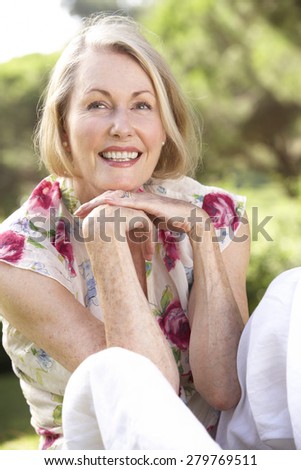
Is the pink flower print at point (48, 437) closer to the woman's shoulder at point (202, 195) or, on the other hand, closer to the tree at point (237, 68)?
the woman's shoulder at point (202, 195)

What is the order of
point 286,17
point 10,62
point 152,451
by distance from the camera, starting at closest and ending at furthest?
1. point 152,451
2. point 286,17
3. point 10,62

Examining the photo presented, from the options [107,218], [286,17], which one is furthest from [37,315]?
[286,17]

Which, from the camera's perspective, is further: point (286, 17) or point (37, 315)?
point (286, 17)

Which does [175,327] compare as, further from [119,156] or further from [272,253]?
[272,253]

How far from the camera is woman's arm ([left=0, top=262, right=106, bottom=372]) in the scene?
2.11 m

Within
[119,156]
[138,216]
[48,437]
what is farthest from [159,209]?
[48,437]

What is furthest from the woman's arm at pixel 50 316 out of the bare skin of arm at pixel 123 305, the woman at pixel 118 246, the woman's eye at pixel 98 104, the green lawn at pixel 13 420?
the green lawn at pixel 13 420

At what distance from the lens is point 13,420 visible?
15.6 feet

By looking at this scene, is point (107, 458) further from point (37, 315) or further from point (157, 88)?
point (157, 88)

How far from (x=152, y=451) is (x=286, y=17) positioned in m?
10.4

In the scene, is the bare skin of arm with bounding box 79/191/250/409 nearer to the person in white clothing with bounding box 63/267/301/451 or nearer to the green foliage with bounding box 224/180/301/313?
the person in white clothing with bounding box 63/267/301/451

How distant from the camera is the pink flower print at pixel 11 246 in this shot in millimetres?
2240

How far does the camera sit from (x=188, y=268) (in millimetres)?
2516

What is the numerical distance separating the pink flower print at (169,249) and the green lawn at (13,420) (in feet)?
6.73
